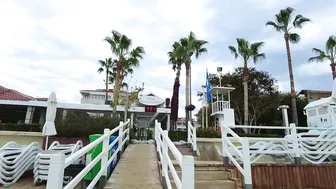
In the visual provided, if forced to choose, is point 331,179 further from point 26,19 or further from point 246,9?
point 26,19

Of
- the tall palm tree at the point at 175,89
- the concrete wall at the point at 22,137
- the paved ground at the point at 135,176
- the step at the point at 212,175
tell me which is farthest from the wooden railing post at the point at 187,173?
the tall palm tree at the point at 175,89

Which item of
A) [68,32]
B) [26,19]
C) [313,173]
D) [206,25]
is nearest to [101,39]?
[68,32]

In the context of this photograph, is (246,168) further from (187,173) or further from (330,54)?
(330,54)

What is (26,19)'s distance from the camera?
869cm

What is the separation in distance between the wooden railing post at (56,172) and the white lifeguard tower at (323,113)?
33.5 ft

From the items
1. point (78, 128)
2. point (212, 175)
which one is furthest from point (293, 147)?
point (78, 128)

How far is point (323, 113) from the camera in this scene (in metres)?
9.59

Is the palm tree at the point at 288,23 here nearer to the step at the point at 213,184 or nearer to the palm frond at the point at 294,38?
the palm frond at the point at 294,38

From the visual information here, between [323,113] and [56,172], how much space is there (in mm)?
11476

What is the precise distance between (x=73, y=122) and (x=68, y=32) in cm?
452

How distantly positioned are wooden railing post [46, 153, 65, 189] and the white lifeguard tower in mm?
10215

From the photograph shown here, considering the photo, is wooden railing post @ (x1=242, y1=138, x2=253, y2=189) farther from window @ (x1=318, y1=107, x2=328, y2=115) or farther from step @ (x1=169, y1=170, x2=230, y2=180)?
window @ (x1=318, y1=107, x2=328, y2=115)

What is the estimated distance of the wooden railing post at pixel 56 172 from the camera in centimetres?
152

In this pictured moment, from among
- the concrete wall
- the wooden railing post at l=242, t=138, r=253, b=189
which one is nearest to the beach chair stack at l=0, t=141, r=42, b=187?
the concrete wall
